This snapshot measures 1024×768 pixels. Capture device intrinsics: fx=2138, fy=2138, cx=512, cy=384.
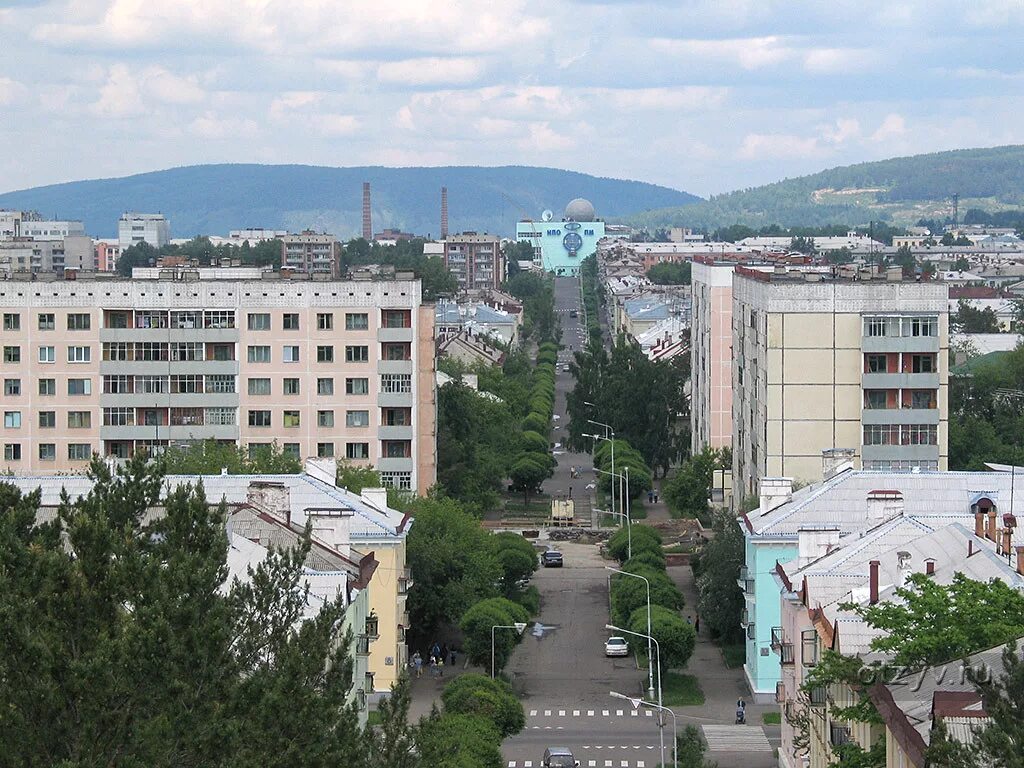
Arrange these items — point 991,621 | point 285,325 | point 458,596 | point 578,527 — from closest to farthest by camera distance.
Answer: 1. point 991,621
2. point 458,596
3. point 285,325
4. point 578,527

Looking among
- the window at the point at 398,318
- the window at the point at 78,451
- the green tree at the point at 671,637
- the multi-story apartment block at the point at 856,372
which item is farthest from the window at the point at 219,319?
the green tree at the point at 671,637

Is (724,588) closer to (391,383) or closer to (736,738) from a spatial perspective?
(736,738)

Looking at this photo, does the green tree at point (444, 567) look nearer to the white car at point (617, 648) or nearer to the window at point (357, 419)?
the white car at point (617, 648)

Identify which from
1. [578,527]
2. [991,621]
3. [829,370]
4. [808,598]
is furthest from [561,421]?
[991,621]

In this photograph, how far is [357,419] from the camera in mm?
78938

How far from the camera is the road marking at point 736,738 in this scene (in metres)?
51.1

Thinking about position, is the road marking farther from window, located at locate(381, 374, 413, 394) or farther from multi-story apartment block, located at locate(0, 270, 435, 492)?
window, located at locate(381, 374, 413, 394)

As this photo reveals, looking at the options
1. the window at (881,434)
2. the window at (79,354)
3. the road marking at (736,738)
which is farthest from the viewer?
the window at (79,354)

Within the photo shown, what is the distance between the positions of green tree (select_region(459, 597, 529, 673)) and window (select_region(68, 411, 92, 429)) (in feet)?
81.7

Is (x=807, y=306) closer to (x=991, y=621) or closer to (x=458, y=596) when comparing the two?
(x=458, y=596)

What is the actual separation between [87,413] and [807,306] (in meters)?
27.5

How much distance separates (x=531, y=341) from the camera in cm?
19962

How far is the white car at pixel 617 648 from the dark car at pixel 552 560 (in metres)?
18.9

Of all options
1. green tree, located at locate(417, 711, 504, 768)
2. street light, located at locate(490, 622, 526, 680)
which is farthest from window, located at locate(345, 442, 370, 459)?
green tree, located at locate(417, 711, 504, 768)
